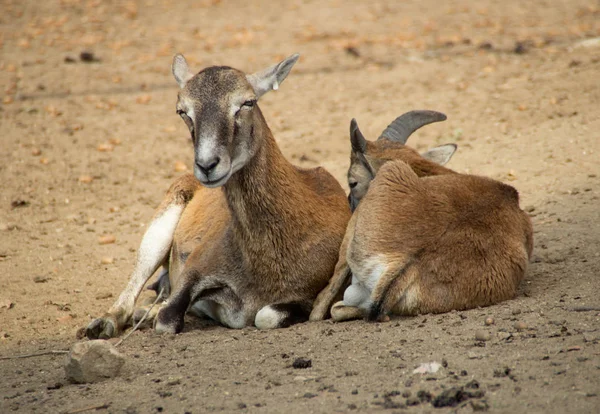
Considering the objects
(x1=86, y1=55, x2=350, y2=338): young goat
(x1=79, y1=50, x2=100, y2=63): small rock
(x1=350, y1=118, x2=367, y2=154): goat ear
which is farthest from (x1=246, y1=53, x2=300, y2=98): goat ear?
(x1=79, y1=50, x2=100, y2=63): small rock

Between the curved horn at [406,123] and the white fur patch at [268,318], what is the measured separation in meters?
2.13

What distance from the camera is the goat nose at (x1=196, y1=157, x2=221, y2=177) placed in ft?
19.3

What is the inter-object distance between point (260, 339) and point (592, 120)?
557 centimetres

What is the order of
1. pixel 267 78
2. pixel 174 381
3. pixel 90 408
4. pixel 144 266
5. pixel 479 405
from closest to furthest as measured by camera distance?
pixel 479 405, pixel 90 408, pixel 174 381, pixel 267 78, pixel 144 266

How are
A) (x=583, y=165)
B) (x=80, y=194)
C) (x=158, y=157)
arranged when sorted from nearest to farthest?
(x=583, y=165) → (x=80, y=194) → (x=158, y=157)

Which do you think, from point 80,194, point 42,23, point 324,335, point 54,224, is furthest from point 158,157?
point 42,23

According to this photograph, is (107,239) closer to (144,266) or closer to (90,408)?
(144,266)

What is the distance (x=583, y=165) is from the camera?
8773mm

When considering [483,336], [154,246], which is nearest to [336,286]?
[483,336]

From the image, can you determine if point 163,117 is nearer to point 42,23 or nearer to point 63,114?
point 63,114

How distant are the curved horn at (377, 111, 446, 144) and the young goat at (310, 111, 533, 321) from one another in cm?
128

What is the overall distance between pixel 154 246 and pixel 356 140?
7.10 ft

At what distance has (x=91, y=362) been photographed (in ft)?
17.0

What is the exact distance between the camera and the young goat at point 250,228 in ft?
20.5
